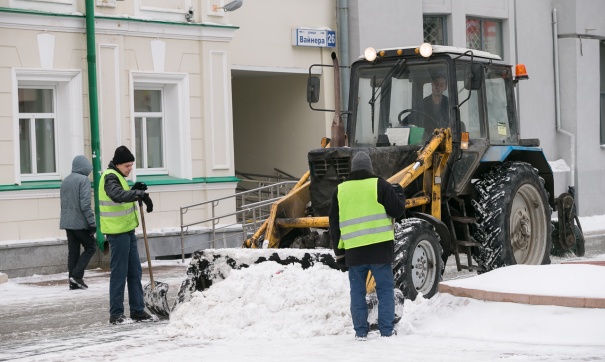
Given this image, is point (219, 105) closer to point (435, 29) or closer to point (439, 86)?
point (435, 29)

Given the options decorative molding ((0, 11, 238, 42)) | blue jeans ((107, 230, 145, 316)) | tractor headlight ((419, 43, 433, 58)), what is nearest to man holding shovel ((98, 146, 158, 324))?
blue jeans ((107, 230, 145, 316))

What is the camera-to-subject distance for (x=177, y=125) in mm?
21109

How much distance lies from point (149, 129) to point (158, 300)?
28.4ft

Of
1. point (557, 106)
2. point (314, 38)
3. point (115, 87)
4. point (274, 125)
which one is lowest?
point (274, 125)

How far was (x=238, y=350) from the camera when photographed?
1028 cm

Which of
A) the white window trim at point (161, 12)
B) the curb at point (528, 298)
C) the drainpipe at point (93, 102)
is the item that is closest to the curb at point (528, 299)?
the curb at point (528, 298)

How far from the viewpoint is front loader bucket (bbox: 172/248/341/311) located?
38.6 feet

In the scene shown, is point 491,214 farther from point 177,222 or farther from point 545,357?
point 177,222

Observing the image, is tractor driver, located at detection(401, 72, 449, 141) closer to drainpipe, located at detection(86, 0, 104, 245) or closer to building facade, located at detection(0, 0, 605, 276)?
building facade, located at detection(0, 0, 605, 276)

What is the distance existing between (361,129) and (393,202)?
13.4 feet

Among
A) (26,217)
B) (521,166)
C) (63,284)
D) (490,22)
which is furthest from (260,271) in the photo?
(490,22)

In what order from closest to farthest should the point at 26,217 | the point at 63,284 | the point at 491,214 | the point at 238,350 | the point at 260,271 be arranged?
the point at 238,350, the point at 260,271, the point at 491,214, the point at 63,284, the point at 26,217

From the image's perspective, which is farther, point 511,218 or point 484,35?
point 484,35

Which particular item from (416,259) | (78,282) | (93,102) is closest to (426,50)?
(416,259)
